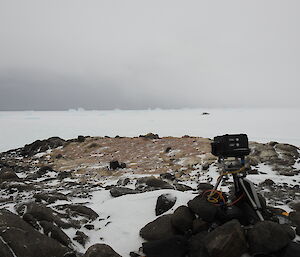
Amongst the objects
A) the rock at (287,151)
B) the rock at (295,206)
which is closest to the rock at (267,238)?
the rock at (295,206)

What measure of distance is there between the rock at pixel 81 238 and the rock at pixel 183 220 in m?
1.88

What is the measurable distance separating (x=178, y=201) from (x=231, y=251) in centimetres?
198

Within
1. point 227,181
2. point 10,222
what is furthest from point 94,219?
point 227,181

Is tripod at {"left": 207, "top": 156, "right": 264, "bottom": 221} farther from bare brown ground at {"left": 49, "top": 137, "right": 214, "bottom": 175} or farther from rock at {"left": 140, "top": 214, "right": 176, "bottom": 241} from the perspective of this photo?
bare brown ground at {"left": 49, "top": 137, "right": 214, "bottom": 175}

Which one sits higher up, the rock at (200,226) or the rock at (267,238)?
the rock at (267,238)

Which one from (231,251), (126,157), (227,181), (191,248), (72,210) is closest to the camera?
(231,251)

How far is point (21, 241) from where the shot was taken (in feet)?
13.4

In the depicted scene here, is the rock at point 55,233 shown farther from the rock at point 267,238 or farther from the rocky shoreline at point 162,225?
the rock at point 267,238

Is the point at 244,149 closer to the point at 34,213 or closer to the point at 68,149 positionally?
the point at 34,213

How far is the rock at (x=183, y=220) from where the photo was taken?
4.81 m

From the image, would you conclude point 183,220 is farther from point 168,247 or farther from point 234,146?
point 234,146

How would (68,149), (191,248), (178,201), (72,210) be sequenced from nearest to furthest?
(191,248) < (178,201) < (72,210) < (68,149)

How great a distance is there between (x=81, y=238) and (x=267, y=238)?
3.57 metres

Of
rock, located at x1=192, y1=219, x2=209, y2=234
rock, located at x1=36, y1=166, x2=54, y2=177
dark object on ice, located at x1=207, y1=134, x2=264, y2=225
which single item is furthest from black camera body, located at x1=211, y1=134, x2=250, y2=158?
rock, located at x1=36, y1=166, x2=54, y2=177
